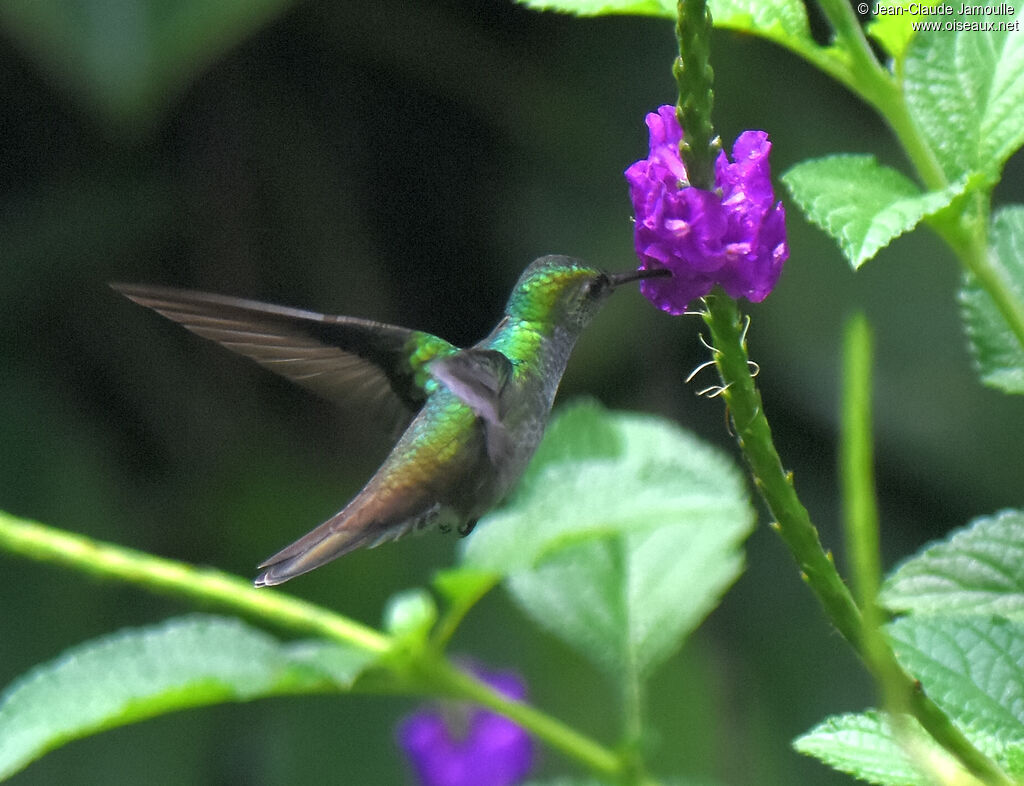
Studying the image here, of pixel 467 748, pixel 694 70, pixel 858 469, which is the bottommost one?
pixel 467 748

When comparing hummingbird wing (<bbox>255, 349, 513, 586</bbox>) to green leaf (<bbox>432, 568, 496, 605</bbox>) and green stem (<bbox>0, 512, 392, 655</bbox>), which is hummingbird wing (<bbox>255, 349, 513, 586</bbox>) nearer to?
green leaf (<bbox>432, 568, 496, 605</bbox>)

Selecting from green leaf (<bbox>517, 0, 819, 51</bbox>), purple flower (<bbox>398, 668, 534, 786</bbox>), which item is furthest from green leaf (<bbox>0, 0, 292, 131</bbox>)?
green leaf (<bbox>517, 0, 819, 51</bbox>)

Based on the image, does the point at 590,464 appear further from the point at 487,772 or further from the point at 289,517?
the point at 289,517

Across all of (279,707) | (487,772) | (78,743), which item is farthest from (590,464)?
(78,743)

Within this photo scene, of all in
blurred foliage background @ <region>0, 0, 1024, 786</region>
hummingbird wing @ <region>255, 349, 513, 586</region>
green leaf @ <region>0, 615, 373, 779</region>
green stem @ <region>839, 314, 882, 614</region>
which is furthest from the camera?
blurred foliage background @ <region>0, 0, 1024, 786</region>

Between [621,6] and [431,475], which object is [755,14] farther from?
[431,475]

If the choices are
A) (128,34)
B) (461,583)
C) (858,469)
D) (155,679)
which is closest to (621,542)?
(461,583)
